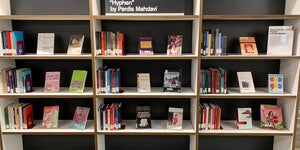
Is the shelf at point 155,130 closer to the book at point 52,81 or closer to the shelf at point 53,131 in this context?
the shelf at point 53,131

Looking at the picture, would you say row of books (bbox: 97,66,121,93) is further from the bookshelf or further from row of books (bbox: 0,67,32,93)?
row of books (bbox: 0,67,32,93)

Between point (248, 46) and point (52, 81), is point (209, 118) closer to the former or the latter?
point (248, 46)

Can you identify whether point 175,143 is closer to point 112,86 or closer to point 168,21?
point 112,86

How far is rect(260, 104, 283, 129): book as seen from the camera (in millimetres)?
2588

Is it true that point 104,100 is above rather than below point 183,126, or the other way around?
above

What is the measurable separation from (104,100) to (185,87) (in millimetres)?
927

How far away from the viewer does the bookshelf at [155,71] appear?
8.21ft

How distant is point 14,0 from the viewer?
105 inches

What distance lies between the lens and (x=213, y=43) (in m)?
2.43

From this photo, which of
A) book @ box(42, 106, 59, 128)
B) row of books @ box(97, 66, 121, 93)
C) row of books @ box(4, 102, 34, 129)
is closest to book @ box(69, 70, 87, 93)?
row of books @ box(97, 66, 121, 93)

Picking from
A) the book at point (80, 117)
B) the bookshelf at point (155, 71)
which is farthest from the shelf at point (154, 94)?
the book at point (80, 117)

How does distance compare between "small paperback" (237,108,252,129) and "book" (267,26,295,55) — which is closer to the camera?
"book" (267,26,295,55)

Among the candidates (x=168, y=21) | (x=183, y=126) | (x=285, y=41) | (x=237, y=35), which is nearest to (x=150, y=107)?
(x=183, y=126)

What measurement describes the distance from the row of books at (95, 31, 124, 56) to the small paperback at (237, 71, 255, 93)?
49.4 inches
